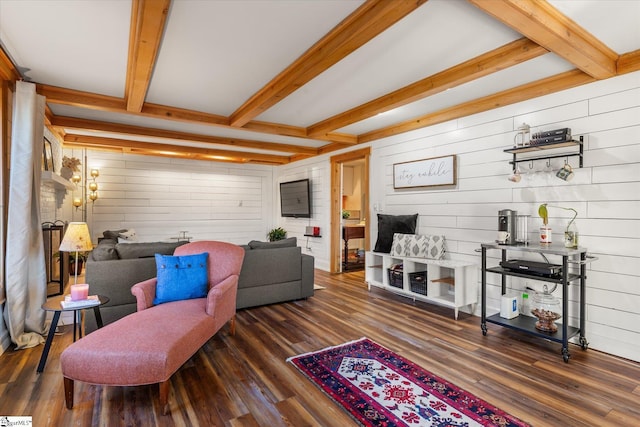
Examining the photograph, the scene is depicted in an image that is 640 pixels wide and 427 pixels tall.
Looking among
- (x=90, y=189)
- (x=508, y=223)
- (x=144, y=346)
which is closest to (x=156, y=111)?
(x=144, y=346)

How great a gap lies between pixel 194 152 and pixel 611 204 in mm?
6474

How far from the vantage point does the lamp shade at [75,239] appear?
2.55 m

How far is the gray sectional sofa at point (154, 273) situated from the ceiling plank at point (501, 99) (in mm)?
2306

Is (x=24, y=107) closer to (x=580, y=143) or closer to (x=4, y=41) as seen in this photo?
(x=4, y=41)

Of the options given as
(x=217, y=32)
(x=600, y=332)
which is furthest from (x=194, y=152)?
(x=600, y=332)

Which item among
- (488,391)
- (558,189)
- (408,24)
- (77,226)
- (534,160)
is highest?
(408,24)

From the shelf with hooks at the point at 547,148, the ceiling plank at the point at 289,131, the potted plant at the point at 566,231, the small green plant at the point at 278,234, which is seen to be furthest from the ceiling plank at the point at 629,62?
the small green plant at the point at 278,234

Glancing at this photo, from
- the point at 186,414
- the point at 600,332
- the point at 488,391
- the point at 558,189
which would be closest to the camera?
the point at 186,414

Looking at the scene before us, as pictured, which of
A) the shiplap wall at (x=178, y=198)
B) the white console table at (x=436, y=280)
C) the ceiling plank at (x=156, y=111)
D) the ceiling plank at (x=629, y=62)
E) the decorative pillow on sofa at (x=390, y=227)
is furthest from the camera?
the shiplap wall at (x=178, y=198)

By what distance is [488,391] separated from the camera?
220 centimetres

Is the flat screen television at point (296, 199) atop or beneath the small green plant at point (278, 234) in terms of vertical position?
atop

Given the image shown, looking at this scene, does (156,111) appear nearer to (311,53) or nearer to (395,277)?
(311,53)

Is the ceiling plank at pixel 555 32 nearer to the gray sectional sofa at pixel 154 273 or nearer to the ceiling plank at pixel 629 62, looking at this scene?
the ceiling plank at pixel 629 62

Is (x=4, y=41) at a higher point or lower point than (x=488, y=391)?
higher
